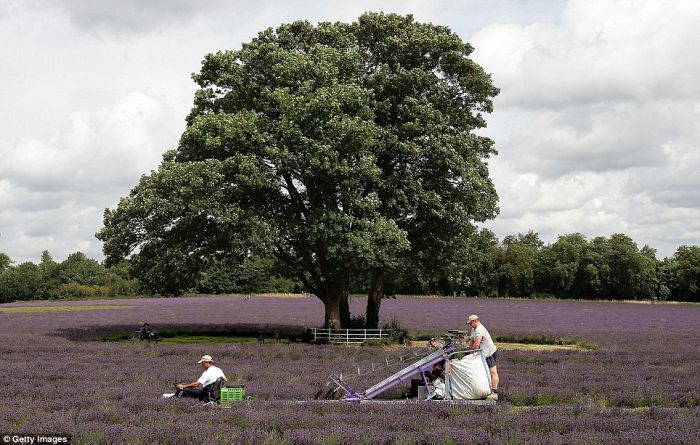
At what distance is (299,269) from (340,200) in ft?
14.6

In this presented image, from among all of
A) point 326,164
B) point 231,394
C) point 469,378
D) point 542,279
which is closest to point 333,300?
point 326,164

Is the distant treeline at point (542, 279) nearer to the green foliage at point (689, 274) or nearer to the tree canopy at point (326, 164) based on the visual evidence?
the green foliage at point (689, 274)

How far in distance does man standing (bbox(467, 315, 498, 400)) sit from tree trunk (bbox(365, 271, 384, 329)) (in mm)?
21671

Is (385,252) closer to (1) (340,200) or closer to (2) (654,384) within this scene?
(1) (340,200)

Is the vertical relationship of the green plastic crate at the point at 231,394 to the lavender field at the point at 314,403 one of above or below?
above

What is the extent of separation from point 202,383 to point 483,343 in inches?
242

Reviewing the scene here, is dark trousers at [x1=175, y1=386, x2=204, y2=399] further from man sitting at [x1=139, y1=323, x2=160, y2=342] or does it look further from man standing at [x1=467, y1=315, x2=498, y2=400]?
man sitting at [x1=139, y1=323, x2=160, y2=342]

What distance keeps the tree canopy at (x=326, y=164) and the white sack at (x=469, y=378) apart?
15.0 metres

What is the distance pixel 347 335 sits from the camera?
3462cm

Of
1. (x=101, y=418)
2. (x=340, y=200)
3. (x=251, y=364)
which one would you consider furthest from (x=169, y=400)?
(x=340, y=200)

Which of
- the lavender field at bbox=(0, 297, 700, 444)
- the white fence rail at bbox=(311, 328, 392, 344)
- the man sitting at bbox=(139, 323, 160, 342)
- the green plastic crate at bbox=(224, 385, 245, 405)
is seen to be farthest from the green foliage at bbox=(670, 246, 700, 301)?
the green plastic crate at bbox=(224, 385, 245, 405)

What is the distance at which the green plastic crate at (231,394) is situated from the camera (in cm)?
1520

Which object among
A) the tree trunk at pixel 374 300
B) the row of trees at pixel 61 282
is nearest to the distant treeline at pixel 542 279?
the row of trees at pixel 61 282

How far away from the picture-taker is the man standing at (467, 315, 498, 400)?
50.7 ft
